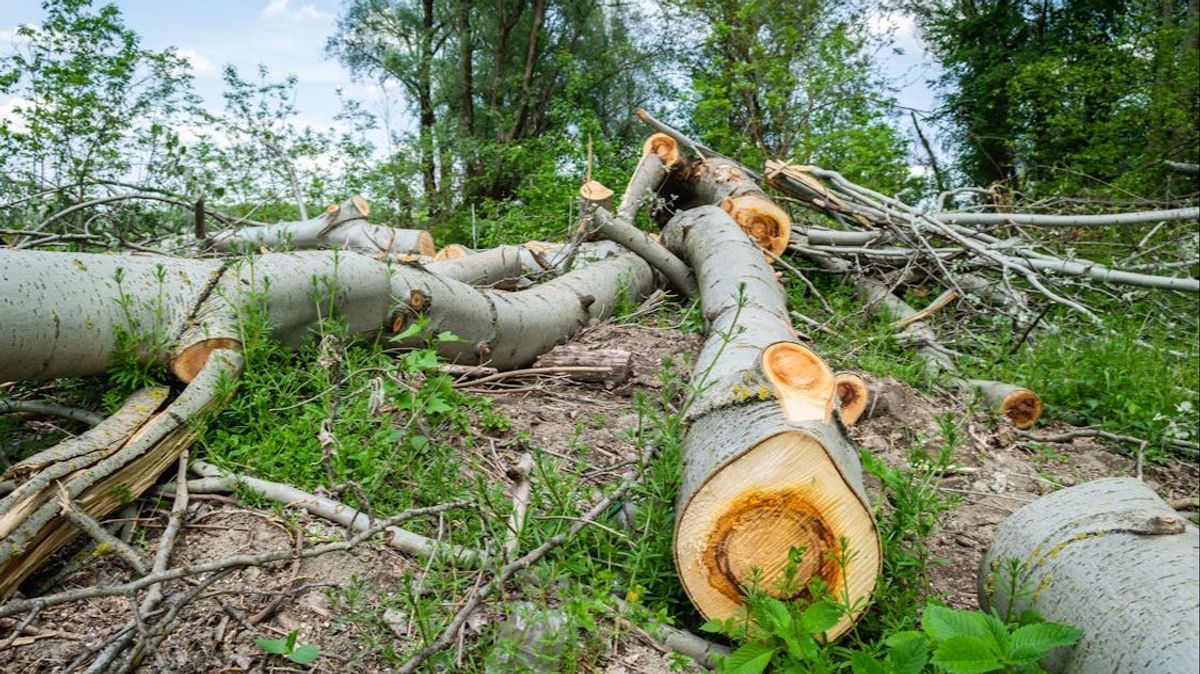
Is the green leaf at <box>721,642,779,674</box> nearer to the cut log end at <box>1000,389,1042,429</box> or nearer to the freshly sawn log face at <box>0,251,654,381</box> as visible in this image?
the freshly sawn log face at <box>0,251,654,381</box>

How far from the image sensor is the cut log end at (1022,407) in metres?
3.67

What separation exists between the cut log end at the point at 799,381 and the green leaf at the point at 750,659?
59 centimetres

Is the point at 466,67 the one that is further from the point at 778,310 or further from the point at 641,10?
the point at 778,310

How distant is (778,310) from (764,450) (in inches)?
62.8

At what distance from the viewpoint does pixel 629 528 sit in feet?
7.36

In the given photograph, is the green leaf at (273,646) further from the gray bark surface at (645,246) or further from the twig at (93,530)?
the gray bark surface at (645,246)

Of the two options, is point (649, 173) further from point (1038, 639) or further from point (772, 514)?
point (1038, 639)

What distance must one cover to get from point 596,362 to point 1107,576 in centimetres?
226

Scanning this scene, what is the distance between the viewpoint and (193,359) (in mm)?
2492

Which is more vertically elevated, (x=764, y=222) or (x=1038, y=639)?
(x=764, y=222)

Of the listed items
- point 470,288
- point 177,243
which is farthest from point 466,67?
point 470,288

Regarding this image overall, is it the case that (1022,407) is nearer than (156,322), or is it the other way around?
(156,322)

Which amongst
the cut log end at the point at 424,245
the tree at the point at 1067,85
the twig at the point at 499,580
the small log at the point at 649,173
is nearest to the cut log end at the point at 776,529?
the twig at the point at 499,580

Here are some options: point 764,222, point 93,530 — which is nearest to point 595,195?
point 764,222
